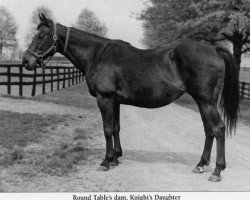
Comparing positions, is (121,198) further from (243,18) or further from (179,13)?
(179,13)

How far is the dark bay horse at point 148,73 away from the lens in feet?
17.4

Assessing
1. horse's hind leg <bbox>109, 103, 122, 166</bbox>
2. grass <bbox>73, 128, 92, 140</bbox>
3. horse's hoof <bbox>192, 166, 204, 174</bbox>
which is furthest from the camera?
grass <bbox>73, 128, 92, 140</bbox>

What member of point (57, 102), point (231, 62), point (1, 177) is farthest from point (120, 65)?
point (57, 102)

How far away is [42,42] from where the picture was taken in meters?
5.66

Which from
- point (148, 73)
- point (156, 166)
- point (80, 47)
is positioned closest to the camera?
point (148, 73)

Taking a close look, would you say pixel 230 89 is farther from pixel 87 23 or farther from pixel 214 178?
pixel 87 23

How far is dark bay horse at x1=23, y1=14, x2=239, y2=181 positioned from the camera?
5.31 meters

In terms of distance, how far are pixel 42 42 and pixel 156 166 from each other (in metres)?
2.77

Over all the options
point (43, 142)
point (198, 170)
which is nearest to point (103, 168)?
point (198, 170)

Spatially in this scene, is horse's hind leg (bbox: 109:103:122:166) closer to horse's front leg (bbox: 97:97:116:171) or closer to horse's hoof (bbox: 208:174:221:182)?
horse's front leg (bbox: 97:97:116:171)

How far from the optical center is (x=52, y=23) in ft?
18.7

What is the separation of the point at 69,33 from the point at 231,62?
2.64m

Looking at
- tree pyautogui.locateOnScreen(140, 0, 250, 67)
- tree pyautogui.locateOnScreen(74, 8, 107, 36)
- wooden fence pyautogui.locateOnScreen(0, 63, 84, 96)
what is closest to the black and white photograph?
wooden fence pyautogui.locateOnScreen(0, 63, 84, 96)

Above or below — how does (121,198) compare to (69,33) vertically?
below
